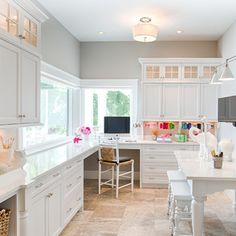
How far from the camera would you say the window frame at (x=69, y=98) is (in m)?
4.05

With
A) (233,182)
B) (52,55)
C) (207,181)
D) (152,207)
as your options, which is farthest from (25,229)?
(52,55)

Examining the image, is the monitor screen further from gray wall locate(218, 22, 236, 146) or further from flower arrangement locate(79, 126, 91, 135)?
gray wall locate(218, 22, 236, 146)

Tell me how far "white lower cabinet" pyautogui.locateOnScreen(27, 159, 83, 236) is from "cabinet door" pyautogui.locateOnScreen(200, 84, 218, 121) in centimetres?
287

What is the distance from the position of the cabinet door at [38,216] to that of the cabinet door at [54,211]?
0.12m

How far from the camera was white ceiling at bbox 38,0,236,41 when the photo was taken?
4.05 meters

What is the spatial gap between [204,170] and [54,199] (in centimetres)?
153

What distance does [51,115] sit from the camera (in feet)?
16.4

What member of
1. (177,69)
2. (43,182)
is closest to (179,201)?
(43,182)

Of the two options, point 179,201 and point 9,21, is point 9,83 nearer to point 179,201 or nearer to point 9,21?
point 9,21

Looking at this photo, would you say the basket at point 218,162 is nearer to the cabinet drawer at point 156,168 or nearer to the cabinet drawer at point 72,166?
the cabinet drawer at point 72,166

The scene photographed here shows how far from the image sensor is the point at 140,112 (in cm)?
607

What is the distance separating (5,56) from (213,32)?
413cm

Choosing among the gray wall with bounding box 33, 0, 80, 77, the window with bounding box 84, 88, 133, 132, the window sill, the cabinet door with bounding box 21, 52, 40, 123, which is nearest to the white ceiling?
the gray wall with bounding box 33, 0, 80, 77

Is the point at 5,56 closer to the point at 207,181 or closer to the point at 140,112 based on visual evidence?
the point at 207,181
